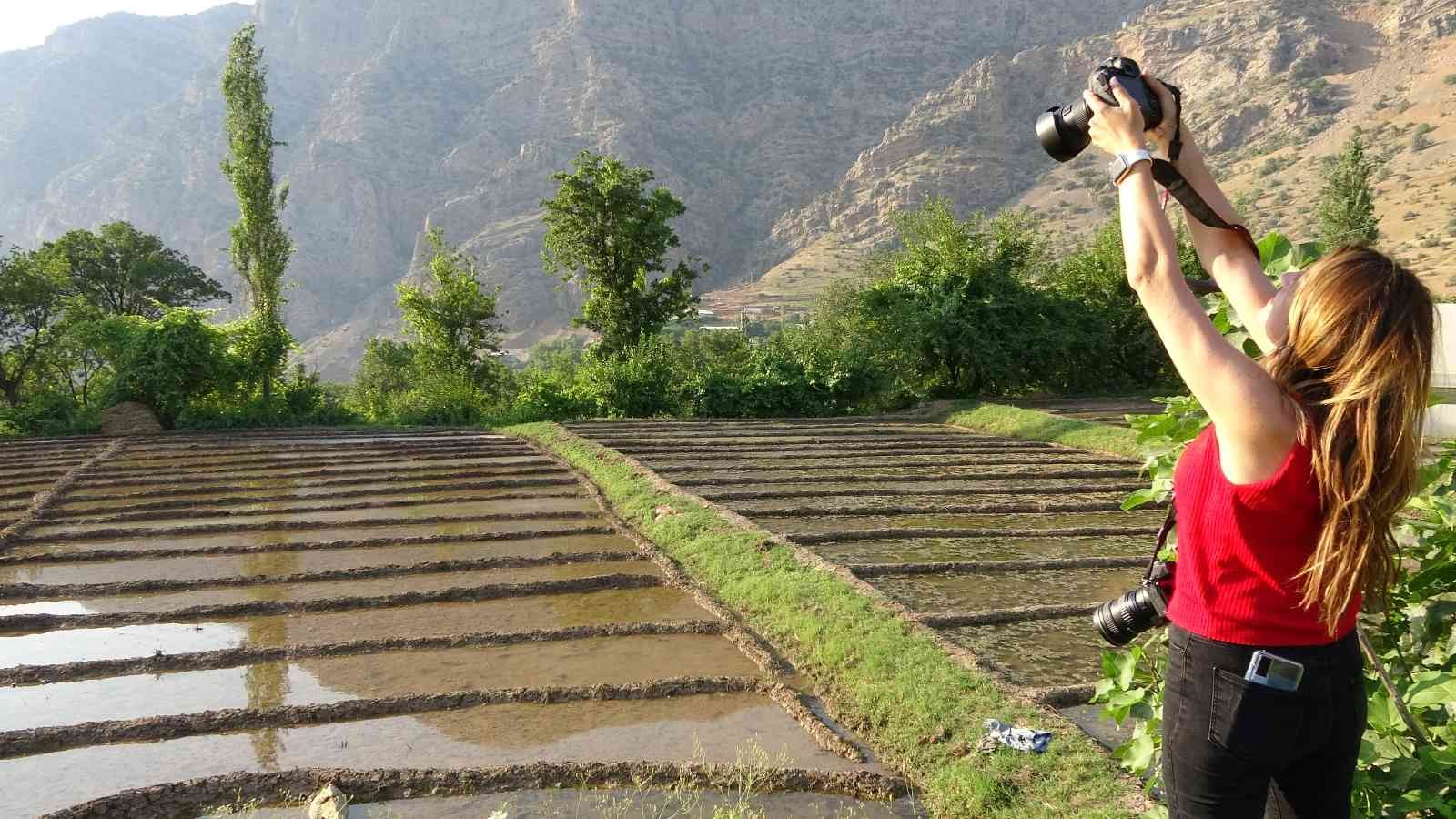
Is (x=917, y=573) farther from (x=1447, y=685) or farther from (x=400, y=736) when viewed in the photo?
(x=1447, y=685)

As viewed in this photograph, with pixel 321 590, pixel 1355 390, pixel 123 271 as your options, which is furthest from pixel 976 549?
pixel 123 271

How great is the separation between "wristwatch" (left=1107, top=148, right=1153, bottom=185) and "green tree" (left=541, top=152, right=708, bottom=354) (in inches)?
783

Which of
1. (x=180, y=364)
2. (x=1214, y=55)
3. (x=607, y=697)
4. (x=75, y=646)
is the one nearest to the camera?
(x=607, y=697)

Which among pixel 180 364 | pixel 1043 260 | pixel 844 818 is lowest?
pixel 844 818

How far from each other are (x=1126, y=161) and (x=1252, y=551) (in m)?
0.78

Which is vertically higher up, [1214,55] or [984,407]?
[1214,55]

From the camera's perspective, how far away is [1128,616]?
85.7 inches

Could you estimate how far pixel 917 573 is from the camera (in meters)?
7.25

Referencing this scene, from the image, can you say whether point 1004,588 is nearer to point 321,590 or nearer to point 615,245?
point 321,590

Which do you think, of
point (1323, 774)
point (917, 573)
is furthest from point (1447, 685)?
point (917, 573)

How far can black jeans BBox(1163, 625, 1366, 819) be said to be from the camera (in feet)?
5.65

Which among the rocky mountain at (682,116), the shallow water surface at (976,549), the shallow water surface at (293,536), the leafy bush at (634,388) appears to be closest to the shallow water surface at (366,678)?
the shallow water surface at (976,549)

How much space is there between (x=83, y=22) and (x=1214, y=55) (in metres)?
125

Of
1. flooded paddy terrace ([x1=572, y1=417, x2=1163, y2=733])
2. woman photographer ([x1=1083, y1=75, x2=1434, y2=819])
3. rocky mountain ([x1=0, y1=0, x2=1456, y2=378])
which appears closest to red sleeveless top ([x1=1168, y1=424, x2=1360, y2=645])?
woman photographer ([x1=1083, y1=75, x2=1434, y2=819])
